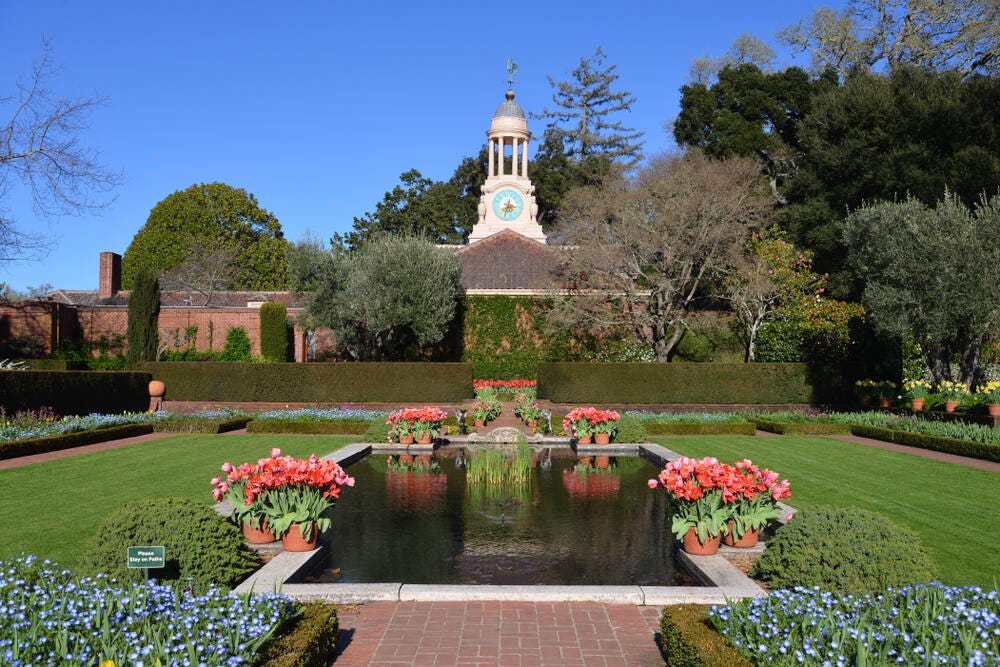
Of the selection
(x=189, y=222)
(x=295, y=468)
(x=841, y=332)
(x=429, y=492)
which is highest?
(x=189, y=222)

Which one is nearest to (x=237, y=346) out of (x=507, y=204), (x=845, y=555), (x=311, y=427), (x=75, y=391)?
(x=75, y=391)

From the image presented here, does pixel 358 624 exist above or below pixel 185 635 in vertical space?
below

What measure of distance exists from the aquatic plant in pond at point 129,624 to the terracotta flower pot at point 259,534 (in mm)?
2253

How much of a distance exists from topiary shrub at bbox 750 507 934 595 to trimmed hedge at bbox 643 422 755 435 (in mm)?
11482

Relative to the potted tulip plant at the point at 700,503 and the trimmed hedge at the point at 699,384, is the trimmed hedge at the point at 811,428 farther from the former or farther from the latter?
the potted tulip plant at the point at 700,503

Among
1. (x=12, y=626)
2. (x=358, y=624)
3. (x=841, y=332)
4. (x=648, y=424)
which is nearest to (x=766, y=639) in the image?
(x=358, y=624)

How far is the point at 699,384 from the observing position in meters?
22.5

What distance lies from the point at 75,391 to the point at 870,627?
19.2m

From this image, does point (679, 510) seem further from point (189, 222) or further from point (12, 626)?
point (189, 222)

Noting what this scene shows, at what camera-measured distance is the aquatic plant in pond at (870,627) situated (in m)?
3.44

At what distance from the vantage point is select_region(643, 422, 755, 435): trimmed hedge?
671 inches

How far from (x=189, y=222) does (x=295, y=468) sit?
164 ft

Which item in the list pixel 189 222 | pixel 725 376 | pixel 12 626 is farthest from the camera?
pixel 189 222

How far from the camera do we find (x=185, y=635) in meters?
3.62
